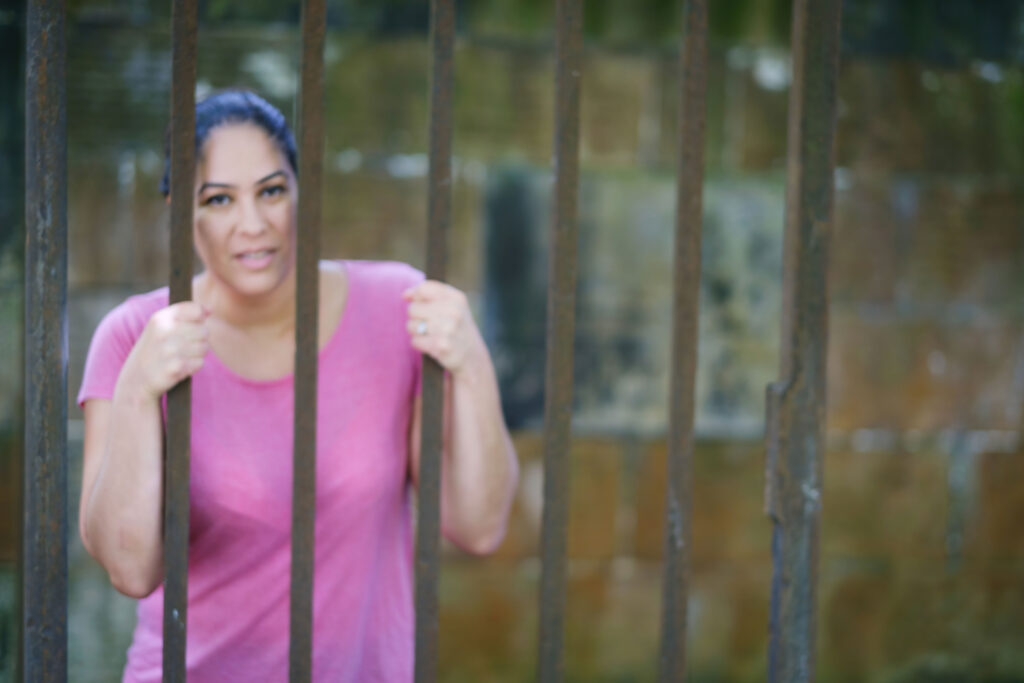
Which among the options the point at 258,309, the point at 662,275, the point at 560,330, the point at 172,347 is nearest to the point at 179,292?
the point at 172,347

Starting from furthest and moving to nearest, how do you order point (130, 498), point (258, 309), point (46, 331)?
point (258, 309) → point (130, 498) → point (46, 331)

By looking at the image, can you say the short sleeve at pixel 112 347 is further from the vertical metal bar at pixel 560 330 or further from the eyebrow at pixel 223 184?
the vertical metal bar at pixel 560 330

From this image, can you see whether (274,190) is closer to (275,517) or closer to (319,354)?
(319,354)

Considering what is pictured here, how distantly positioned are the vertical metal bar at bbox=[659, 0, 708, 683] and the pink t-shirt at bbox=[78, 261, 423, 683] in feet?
2.22

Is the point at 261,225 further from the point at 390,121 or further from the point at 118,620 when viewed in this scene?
the point at 118,620

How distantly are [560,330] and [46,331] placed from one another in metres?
0.65

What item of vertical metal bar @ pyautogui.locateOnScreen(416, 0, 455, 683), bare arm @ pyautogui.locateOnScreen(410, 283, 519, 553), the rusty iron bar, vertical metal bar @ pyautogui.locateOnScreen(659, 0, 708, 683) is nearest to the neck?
bare arm @ pyautogui.locateOnScreen(410, 283, 519, 553)

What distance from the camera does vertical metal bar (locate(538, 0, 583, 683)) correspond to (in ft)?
4.33

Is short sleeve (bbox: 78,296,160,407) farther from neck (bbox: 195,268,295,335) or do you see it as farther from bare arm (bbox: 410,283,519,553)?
bare arm (bbox: 410,283,519,553)

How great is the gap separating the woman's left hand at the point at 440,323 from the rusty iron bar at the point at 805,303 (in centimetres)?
45

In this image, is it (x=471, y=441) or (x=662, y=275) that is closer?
(x=471, y=441)

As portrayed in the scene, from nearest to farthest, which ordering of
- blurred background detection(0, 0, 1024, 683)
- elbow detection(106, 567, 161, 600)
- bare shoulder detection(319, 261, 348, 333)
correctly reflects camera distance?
elbow detection(106, 567, 161, 600) → bare shoulder detection(319, 261, 348, 333) → blurred background detection(0, 0, 1024, 683)

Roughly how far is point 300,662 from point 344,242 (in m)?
2.20

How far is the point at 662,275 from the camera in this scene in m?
3.49
